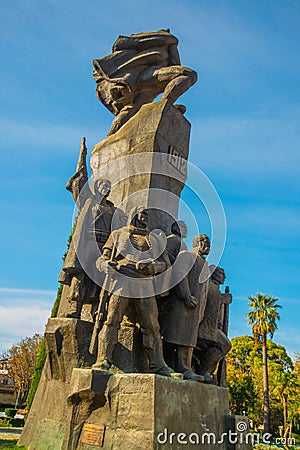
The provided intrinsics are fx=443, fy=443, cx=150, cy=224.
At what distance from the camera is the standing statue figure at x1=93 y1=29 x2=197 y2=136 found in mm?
8773

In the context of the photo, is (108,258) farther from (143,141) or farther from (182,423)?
(143,141)

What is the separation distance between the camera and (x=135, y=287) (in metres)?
5.40

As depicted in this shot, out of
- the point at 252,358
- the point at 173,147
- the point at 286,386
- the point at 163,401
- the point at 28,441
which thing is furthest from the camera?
the point at 252,358

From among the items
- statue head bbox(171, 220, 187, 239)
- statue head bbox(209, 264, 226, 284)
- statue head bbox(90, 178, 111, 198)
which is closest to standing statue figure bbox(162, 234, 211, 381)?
statue head bbox(171, 220, 187, 239)

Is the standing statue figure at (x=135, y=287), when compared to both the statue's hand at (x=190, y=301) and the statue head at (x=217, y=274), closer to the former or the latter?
the statue's hand at (x=190, y=301)

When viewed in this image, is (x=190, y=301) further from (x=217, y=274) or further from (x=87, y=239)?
A: (x=87, y=239)

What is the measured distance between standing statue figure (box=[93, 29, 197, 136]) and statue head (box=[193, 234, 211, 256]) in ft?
10.7

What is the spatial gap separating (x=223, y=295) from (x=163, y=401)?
273cm

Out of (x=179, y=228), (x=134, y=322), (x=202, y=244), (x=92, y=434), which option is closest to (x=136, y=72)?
(x=179, y=228)

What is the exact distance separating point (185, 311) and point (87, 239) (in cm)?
164

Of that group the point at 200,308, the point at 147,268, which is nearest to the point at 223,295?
the point at 200,308

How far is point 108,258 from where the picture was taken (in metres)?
5.60

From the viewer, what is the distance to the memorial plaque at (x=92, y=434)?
4.67 metres

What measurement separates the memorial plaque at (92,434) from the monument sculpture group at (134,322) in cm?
1
